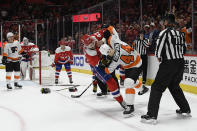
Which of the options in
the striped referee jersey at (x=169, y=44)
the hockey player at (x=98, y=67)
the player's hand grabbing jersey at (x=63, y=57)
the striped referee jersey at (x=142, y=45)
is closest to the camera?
the striped referee jersey at (x=169, y=44)

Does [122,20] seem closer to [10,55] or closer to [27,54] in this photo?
[27,54]

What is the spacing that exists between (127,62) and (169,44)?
64cm

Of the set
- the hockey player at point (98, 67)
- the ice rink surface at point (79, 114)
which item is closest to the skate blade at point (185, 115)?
the ice rink surface at point (79, 114)

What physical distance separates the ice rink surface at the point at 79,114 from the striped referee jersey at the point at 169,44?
0.75m

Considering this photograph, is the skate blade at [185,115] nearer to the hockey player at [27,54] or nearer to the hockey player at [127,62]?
the hockey player at [127,62]

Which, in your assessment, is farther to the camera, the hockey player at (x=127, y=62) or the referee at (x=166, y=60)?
the hockey player at (x=127, y=62)

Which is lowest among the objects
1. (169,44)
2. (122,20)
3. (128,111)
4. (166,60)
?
(128,111)

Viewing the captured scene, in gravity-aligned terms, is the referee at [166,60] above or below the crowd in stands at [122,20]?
below

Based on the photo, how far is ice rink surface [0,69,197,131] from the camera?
9.52 ft

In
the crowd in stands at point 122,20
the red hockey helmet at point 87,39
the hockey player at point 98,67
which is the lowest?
the hockey player at point 98,67

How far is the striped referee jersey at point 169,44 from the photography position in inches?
113

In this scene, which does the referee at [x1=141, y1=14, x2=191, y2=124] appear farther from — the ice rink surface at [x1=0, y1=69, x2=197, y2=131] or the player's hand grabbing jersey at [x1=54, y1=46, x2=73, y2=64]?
the player's hand grabbing jersey at [x1=54, y1=46, x2=73, y2=64]

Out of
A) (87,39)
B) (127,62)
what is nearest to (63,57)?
(87,39)

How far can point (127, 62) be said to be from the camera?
3.35m
